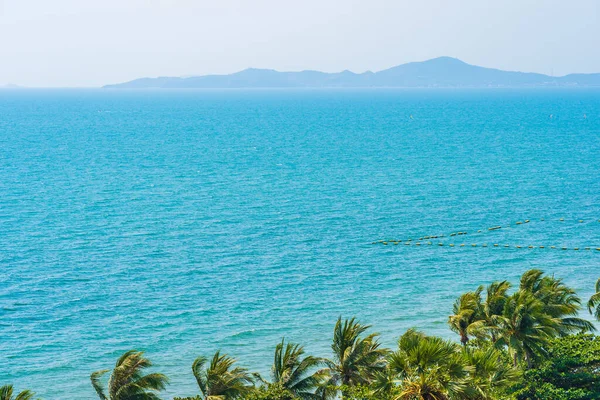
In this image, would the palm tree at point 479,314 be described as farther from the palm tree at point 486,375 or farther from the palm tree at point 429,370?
the palm tree at point 429,370

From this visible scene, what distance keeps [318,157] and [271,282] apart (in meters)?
74.8

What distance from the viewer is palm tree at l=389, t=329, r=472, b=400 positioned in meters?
23.2

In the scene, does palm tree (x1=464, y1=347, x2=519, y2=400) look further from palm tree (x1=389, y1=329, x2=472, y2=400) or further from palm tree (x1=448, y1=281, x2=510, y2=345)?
palm tree (x1=448, y1=281, x2=510, y2=345)

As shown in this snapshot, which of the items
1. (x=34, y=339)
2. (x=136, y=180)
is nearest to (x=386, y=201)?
(x=136, y=180)

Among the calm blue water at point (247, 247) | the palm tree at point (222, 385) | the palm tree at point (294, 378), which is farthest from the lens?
the calm blue water at point (247, 247)

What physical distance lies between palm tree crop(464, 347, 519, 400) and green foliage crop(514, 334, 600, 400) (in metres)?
4.25

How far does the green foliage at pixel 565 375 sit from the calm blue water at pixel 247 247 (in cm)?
1116

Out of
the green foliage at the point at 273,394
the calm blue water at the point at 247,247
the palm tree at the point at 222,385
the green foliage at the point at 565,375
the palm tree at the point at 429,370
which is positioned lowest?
the calm blue water at the point at 247,247

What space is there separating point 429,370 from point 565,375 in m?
16.2

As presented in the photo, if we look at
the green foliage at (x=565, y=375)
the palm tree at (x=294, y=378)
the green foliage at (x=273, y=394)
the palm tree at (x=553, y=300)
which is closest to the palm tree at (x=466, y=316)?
the palm tree at (x=553, y=300)

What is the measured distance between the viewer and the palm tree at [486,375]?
80.9ft

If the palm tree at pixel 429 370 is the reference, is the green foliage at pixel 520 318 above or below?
below

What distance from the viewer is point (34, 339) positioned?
159 ft

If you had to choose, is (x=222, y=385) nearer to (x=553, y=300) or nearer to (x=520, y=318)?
(x=520, y=318)
